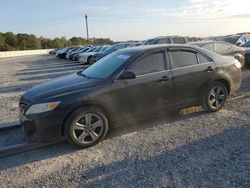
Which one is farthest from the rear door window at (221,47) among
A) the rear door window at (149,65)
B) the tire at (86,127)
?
the tire at (86,127)

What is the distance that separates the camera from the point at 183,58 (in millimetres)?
6391

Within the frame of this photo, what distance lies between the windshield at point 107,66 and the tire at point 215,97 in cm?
198

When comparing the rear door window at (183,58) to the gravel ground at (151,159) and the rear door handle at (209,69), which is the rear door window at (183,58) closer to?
the rear door handle at (209,69)

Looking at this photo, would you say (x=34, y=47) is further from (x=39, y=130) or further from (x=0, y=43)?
(x=39, y=130)

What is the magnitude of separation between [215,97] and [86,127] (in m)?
3.07

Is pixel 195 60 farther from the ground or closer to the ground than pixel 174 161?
farther from the ground

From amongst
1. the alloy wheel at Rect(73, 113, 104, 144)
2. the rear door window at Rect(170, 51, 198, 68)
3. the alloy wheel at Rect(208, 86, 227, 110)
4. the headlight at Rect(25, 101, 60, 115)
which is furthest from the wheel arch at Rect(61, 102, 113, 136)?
the alloy wheel at Rect(208, 86, 227, 110)

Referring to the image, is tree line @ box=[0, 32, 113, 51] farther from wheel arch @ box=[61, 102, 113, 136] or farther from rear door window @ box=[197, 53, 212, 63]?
wheel arch @ box=[61, 102, 113, 136]

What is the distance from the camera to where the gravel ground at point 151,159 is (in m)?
4.02

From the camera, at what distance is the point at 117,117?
18.3 feet

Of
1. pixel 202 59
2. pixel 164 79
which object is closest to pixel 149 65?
pixel 164 79

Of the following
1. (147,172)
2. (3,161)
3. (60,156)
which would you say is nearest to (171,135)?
(147,172)

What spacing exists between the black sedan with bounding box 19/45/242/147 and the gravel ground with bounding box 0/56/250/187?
0.34m

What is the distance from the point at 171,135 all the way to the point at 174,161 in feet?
3.62
